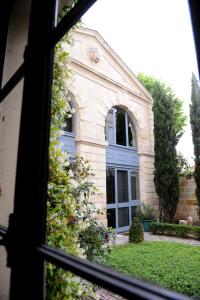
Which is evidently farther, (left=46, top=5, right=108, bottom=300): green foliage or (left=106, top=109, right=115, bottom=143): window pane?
(left=106, top=109, right=115, bottom=143): window pane

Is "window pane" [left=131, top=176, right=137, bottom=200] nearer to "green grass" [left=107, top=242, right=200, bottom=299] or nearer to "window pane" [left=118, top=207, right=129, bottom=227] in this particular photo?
"window pane" [left=118, top=207, right=129, bottom=227]

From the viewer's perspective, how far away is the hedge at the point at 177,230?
8453mm

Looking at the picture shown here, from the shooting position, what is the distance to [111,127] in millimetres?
10008

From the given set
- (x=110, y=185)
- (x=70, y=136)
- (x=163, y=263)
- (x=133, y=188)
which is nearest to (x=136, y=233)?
(x=163, y=263)

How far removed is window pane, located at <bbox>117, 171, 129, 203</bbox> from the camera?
32.4 feet

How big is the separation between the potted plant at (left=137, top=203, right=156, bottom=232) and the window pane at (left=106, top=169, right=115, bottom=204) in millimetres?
1578

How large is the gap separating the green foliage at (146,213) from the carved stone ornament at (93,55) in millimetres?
6155

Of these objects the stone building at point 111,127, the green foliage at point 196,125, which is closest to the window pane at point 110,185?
the stone building at point 111,127

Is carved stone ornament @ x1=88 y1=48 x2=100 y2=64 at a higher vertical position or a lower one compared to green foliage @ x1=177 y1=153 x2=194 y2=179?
higher

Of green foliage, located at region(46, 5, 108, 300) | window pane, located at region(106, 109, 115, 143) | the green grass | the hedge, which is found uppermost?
window pane, located at region(106, 109, 115, 143)

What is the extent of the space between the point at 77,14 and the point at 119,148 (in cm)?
940

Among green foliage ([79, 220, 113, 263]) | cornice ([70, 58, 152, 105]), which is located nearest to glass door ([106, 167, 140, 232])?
cornice ([70, 58, 152, 105])

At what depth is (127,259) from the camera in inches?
222

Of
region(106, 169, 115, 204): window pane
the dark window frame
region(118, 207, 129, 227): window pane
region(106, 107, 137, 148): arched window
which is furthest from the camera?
region(106, 107, 137, 148): arched window
